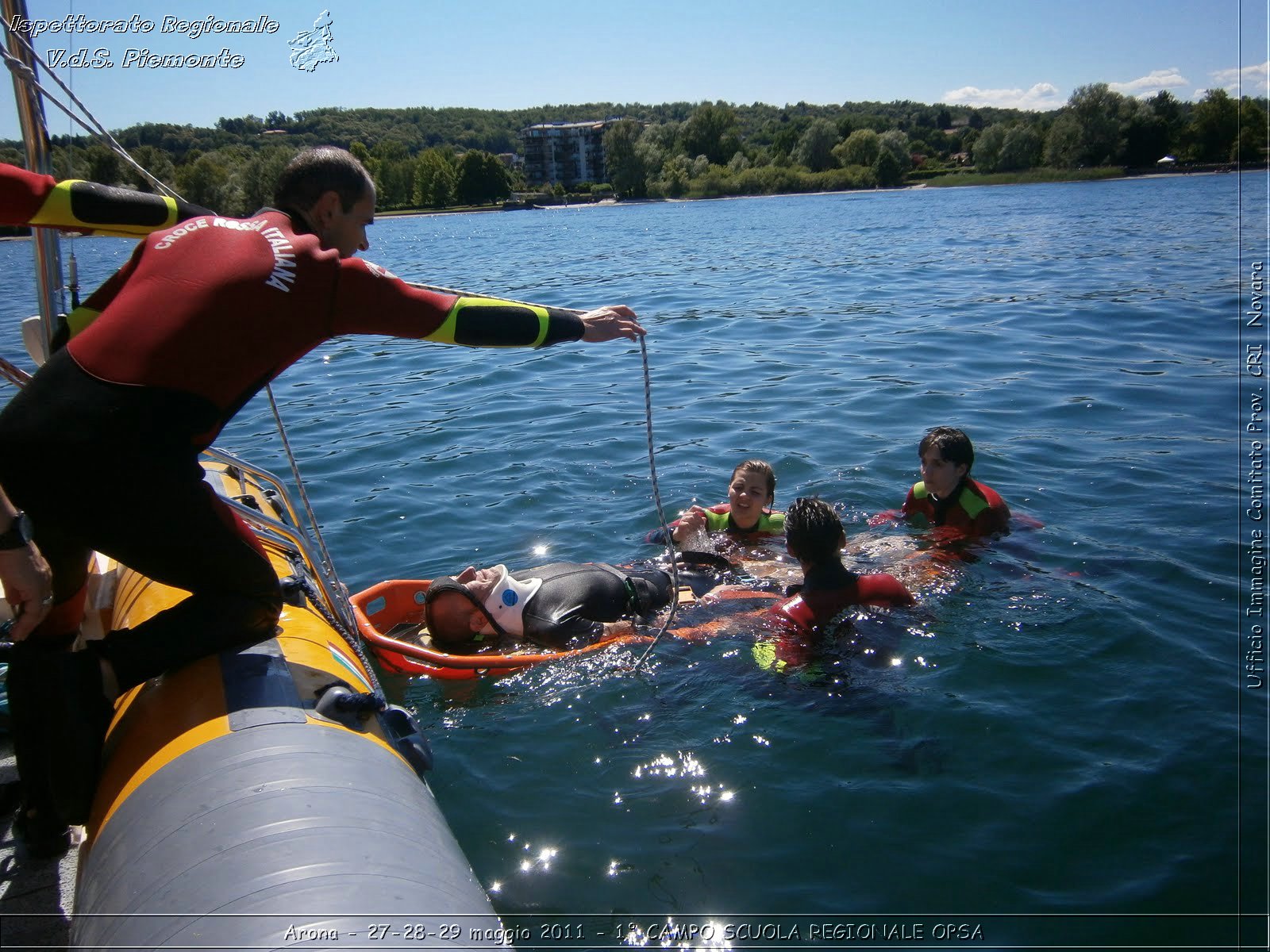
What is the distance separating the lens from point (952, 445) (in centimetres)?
599

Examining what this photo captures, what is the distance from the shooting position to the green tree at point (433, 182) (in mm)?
93062

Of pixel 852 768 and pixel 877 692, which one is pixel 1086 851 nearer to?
pixel 852 768

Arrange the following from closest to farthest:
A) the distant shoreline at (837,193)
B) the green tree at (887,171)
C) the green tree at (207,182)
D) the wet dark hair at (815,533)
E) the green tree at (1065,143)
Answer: the wet dark hair at (815,533) → the green tree at (207,182) → the distant shoreline at (837,193) → the green tree at (1065,143) → the green tree at (887,171)

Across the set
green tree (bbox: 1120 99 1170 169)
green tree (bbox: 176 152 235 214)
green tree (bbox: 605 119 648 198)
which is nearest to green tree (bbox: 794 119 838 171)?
green tree (bbox: 605 119 648 198)

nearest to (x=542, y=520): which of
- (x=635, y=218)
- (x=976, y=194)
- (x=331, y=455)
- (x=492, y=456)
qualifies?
(x=492, y=456)

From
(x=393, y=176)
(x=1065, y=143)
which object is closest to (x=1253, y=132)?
(x=1065, y=143)

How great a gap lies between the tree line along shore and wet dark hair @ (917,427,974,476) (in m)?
23.9

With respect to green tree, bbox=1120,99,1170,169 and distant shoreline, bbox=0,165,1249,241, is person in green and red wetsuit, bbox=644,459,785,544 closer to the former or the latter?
distant shoreline, bbox=0,165,1249,241

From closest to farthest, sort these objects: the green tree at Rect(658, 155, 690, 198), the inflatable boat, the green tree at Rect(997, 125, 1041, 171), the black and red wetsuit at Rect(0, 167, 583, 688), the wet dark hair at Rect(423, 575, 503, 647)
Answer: the inflatable boat, the black and red wetsuit at Rect(0, 167, 583, 688), the wet dark hair at Rect(423, 575, 503, 647), the green tree at Rect(997, 125, 1041, 171), the green tree at Rect(658, 155, 690, 198)

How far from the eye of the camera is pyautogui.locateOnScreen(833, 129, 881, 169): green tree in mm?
95062

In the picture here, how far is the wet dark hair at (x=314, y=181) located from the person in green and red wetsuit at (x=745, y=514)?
138 inches

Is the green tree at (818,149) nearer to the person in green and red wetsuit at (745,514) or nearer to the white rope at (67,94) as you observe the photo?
the person in green and red wetsuit at (745,514)

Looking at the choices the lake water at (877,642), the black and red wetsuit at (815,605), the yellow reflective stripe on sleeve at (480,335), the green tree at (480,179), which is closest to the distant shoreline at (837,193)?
the green tree at (480,179)

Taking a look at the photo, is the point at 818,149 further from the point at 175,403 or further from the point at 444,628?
the point at 175,403
